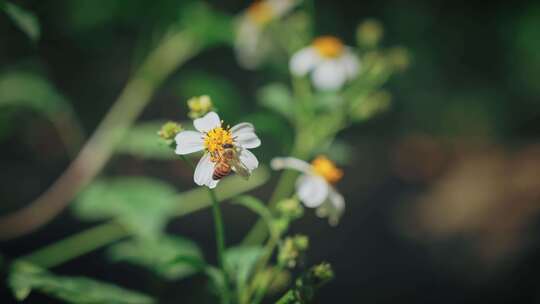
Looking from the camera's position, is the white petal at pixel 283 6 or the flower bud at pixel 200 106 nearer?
the flower bud at pixel 200 106

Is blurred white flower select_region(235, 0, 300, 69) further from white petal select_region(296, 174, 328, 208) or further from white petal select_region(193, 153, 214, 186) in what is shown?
white petal select_region(193, 153, 214, 186)

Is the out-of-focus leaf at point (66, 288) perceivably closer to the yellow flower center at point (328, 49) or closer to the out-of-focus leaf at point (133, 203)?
the out-of-focus leaf at point (133, 203)

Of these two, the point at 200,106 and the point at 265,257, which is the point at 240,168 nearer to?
the point at 200,106

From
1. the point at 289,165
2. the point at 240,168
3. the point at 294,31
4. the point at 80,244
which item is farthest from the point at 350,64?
the point at 80,244

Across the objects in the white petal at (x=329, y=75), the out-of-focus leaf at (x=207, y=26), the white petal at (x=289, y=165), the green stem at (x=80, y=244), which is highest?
the out-of-focus leaf at (x=207, y=26)

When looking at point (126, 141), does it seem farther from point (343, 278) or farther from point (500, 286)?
point (500, 286)

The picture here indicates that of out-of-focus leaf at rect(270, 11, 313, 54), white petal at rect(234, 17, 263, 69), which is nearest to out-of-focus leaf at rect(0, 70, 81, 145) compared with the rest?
A: white petal at rect(234, 17, 263, 69)

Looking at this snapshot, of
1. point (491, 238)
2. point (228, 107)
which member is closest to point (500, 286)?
point (491, 238)

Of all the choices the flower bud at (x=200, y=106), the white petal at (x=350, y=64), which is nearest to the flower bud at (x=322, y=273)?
the flower bud at (x=200, y=106)
